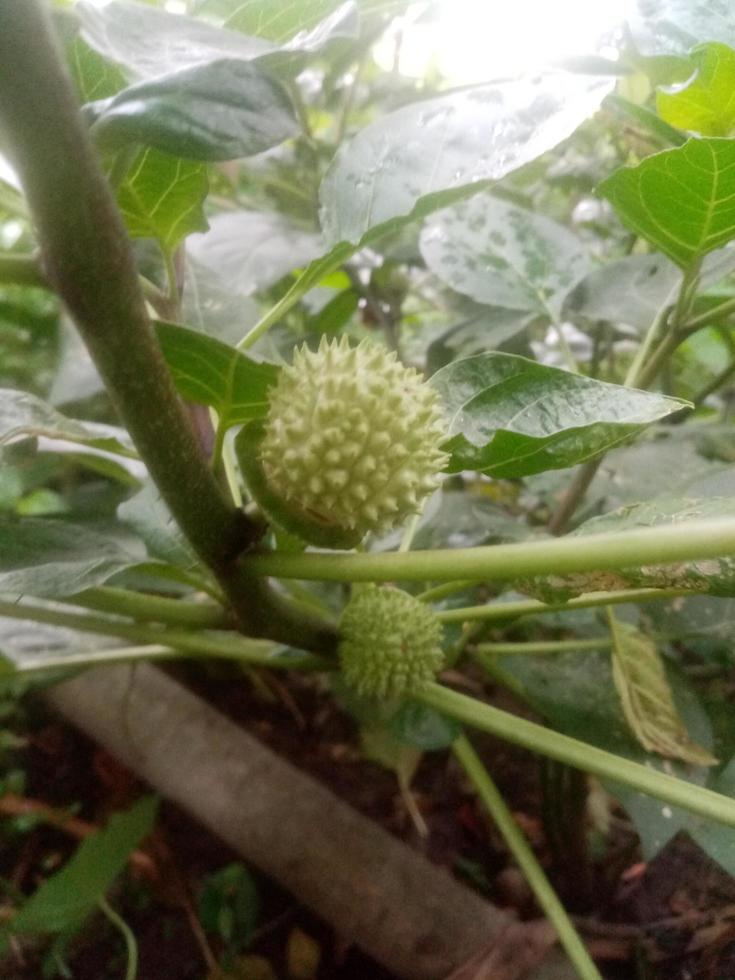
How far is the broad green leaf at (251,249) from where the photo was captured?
0.79m

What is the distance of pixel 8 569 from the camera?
489mm

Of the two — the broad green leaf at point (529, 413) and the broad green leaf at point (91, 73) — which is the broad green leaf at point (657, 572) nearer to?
the broad green leaf at point (529, 413)

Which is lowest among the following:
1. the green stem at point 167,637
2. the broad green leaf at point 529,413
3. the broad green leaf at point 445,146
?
the green stem at point 167,637

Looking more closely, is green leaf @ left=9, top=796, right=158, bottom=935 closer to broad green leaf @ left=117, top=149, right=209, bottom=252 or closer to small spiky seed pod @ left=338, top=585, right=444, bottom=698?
small spiky seed pod @ left=338, top=585, right=444, bottom=698

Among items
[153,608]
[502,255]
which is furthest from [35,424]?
[502,255]

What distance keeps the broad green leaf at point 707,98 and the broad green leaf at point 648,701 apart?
0.37 metres

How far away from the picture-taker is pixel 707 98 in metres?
0.51

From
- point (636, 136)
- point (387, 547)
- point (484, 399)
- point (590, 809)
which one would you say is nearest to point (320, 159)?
point (636, 136)

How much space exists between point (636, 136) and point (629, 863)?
0.73 m

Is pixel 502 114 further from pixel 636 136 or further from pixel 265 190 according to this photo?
pixel 265 190

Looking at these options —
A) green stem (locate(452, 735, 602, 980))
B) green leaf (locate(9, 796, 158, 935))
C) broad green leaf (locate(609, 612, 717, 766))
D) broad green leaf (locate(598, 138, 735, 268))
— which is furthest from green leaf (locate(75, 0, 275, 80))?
green leaf (locate(9, 796, 158, 935))

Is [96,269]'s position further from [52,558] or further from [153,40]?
[52,558]

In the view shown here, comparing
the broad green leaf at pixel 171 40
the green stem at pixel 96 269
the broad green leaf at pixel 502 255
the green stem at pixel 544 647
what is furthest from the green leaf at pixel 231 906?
the broad green leaf at pixel 171 40

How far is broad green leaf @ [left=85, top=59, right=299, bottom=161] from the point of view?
0.32 meters
